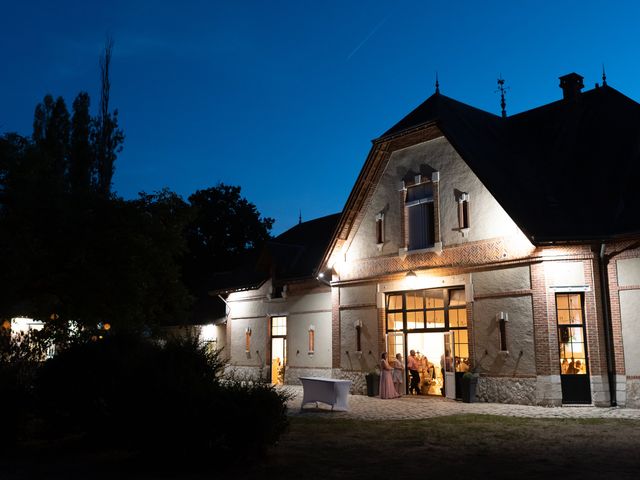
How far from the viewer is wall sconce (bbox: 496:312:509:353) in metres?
15.4

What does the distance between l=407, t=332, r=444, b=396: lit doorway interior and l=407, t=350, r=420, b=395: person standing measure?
285 mm

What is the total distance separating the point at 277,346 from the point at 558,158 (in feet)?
38.9

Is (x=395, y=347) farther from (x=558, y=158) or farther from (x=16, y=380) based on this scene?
(x=16, y=380)

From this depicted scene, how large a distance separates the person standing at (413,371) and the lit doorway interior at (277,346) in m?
6.23

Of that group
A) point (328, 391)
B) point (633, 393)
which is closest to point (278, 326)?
point (328, 391)

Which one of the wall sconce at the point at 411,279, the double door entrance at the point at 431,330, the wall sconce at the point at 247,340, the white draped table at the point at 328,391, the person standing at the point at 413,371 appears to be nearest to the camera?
the white draped table at the point at 328,391

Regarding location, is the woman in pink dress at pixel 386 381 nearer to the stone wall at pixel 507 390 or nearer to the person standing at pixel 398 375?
the person standing at pixel 398 375

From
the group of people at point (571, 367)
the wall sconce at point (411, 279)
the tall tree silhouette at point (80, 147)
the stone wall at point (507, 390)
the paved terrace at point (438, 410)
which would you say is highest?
the tall tree silhouette at point (80, 147)

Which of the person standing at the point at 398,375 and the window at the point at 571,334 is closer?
the window at the point at 571,334

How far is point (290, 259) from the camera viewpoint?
78.7 ft

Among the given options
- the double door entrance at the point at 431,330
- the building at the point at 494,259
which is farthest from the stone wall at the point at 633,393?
the double door entrance at the point at 431,330

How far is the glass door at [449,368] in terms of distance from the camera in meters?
16.5

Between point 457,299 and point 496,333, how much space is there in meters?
1.67

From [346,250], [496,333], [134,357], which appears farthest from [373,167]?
[134,357]
